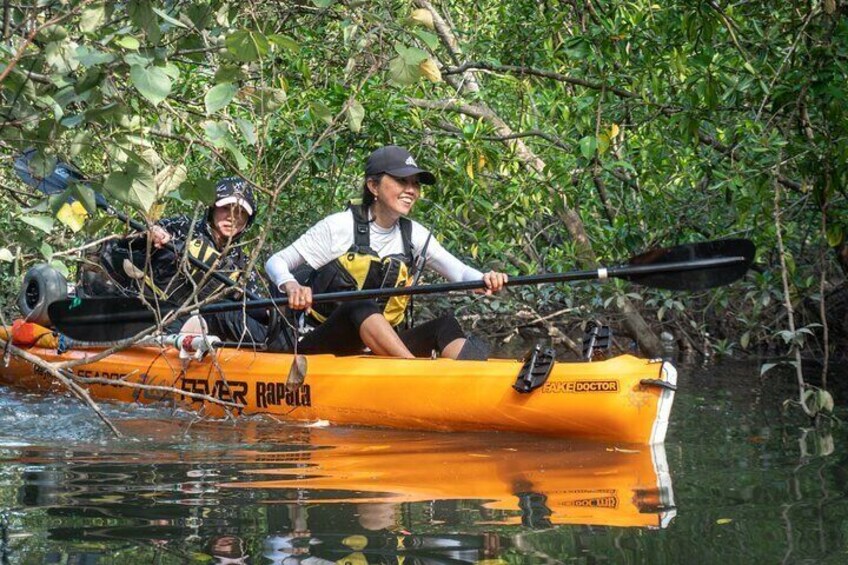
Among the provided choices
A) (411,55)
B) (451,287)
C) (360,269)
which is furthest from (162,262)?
(411,55)

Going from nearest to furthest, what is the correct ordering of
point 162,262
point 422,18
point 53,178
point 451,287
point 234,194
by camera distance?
point 422,18 → point 53,178 → point 451,287 → point 234,194 → point 162,262

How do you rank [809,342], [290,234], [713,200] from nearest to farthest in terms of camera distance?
[713,200] < [290,234] < [809,342]

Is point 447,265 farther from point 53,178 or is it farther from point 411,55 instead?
point 411,55

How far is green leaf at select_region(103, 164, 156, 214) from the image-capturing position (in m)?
3.01

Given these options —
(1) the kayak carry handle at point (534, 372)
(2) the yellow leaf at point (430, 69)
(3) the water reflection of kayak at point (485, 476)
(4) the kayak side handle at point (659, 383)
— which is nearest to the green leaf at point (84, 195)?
(2) the yellow leaf at point (430, 69)

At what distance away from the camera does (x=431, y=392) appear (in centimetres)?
556

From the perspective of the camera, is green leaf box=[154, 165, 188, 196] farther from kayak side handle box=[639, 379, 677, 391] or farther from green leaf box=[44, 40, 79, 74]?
kayak side handle box=[639, 379, 677, 391]

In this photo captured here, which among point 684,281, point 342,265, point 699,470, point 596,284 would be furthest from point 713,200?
point 699,470

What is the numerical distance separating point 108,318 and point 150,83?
3.23 meters

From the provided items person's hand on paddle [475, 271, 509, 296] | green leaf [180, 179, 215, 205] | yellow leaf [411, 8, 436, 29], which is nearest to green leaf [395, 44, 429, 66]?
yellow leaf [411, 8, 436, 29]

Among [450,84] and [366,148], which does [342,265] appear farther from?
[450,84]

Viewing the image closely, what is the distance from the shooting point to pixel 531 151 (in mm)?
8234

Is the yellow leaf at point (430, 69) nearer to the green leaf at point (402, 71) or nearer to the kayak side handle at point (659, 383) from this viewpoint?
the green leaf at point (402, 71)

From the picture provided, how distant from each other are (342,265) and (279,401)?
2.43 feet
